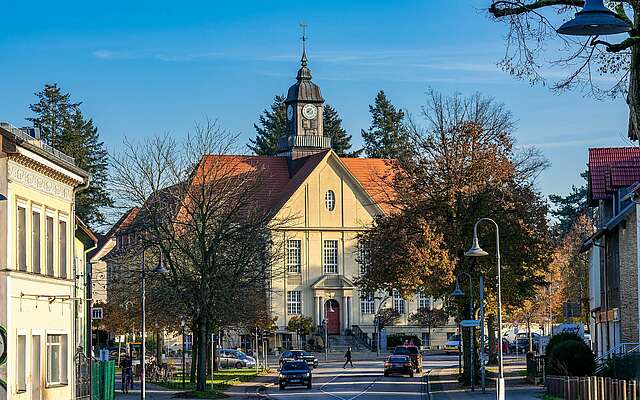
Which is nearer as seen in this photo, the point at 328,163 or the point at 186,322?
the point at 186,322

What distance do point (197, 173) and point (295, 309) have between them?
5516 centimetres

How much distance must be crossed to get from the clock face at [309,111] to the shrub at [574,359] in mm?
76852

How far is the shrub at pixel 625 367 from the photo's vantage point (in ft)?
118

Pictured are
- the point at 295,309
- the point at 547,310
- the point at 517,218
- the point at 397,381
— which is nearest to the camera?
the point at 517,218

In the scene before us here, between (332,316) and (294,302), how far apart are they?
3.88 metres

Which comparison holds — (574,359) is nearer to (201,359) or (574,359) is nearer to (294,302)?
(201,359)

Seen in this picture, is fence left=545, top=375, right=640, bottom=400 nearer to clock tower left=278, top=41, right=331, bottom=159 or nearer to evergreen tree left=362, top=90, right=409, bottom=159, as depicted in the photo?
clock tower left=278, top=41, right=331, bottom=159

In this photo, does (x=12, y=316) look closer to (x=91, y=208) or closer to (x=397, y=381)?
(x=397, y=381)

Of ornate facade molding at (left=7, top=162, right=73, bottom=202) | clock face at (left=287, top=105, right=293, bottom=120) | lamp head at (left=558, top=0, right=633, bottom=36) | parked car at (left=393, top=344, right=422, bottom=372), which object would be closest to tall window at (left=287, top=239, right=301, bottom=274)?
clock face at (left=287, top=105, right=293, bottom=120)

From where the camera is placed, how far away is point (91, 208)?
103 m

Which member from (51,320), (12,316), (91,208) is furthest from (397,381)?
(91,208)

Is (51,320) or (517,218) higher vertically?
(517,218)

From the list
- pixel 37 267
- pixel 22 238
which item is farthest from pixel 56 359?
pixel 22 238

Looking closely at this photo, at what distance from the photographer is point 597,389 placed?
1191 inches
